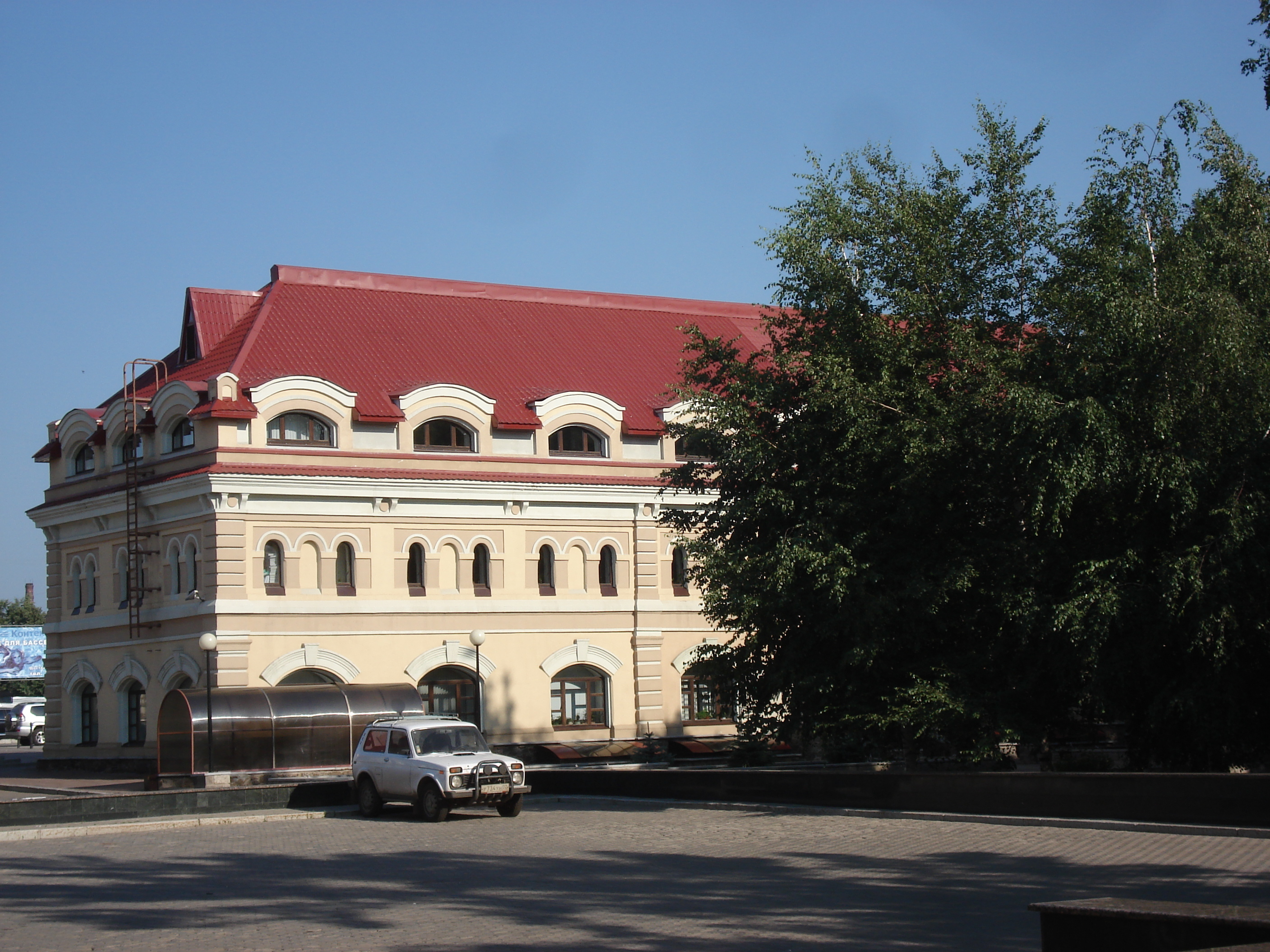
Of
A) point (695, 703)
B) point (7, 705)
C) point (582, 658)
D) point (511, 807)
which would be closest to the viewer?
point (511, 807)

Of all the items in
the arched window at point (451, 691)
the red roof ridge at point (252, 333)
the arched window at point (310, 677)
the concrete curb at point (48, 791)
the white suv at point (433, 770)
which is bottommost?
the concrete curb at point (48, 791)

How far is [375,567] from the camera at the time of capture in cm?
4047

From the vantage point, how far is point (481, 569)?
42.4m

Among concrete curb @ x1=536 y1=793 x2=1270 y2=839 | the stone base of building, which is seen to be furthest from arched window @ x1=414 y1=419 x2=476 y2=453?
concrete curb @ x1=536 y1=793 x2=1270 y2=839

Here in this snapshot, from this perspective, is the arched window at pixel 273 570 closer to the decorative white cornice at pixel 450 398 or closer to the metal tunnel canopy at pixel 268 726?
the metal tunnel canopy at pixel 268 726

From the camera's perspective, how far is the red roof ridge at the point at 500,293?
46094mm

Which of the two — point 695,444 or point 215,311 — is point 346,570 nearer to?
point 215,311

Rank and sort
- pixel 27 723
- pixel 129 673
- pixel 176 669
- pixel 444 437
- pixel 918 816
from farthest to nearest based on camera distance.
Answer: pixel 27 723
pixel 129 673
pixel 444 437
pixel 176 669
pixel 918 816

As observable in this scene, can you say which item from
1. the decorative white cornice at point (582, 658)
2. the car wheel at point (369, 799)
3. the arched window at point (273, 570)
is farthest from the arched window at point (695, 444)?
the arched window at point (273, 570)

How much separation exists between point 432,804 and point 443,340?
78.8ft

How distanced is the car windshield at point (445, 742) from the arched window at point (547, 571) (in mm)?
17923

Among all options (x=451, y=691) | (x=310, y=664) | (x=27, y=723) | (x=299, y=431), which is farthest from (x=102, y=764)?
(x=27, y=723)

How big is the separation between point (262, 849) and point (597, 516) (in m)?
24.1

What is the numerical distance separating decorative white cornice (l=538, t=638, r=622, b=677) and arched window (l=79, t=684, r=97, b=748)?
14.4 m
